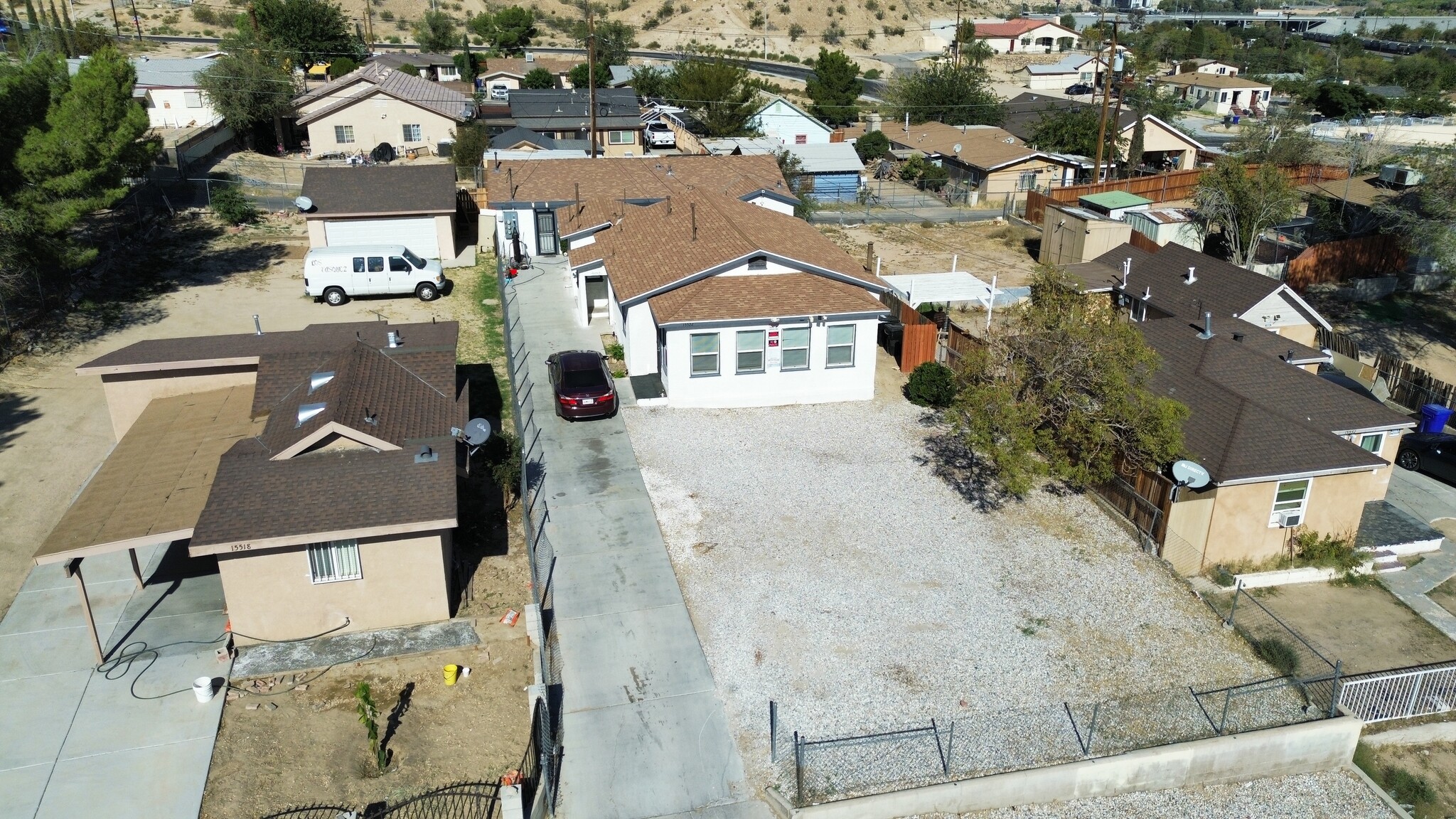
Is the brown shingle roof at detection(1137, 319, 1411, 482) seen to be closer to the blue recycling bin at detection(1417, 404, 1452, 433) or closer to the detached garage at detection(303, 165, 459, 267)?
the blue recycling bin at detection(1417, 404, 1452, 433)

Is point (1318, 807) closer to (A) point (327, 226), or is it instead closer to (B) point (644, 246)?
(B) point (644, 246)

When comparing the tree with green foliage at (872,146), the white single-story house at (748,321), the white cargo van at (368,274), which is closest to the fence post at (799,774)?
the white single-story house at (748,321)

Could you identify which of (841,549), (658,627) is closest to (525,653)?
(658,627)

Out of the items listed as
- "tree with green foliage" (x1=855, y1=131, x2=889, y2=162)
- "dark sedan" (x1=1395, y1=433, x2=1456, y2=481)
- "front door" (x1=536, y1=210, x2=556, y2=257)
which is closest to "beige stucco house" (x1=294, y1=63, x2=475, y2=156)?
"front door" (x1=536, y1=210, x2=556, y2=257)

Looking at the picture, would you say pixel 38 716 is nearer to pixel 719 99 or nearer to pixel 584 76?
pixel 719 99

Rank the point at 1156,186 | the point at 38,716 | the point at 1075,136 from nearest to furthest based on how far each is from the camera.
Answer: the point at 38,716, the point at 1156,186, the point at 1075,136

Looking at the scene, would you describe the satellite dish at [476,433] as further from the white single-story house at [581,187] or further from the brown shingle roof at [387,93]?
the brown shingle roof at [387,93]

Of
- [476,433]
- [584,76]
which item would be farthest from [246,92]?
[476,433]

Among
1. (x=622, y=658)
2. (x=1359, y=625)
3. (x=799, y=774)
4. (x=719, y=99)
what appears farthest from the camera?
(x=719, y=99)
